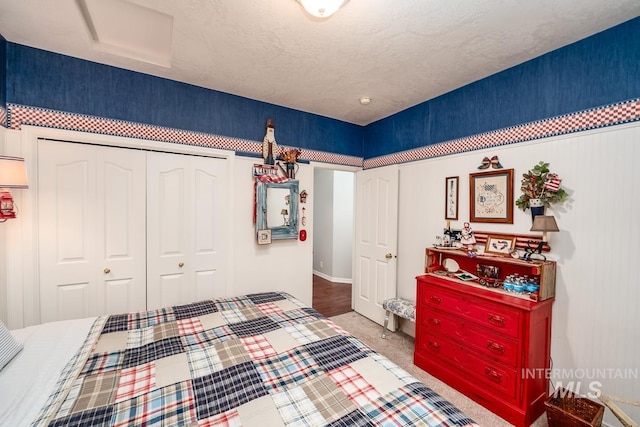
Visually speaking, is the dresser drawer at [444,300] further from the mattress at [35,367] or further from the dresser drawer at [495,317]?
the mattress at [35,367]

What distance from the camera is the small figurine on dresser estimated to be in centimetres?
241

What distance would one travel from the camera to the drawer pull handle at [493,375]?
6.41 ft

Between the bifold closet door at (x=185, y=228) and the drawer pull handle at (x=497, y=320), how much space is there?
243cm

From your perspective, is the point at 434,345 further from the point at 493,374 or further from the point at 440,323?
the point at 493,374

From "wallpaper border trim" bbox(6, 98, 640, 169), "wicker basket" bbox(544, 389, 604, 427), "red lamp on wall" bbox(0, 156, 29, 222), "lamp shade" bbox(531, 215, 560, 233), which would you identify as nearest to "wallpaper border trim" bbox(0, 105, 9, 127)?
"wallpaper border trim" bbox(6, 98, 640, 169)

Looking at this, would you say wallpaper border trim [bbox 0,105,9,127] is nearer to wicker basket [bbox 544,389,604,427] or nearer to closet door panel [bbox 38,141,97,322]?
closet door panel [bbox 38,141,97,322]

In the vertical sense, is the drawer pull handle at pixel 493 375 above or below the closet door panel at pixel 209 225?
below

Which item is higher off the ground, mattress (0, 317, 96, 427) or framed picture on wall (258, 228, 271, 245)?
framed picture on wall (258, 228, 271, 245)

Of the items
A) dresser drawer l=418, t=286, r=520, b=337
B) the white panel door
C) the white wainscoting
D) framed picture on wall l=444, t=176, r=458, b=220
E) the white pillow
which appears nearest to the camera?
the white pillow

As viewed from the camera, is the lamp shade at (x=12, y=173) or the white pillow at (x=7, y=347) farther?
the lamp shade at (x=12, y=173)

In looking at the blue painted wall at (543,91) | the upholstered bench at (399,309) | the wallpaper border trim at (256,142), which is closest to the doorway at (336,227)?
the upholstered bench at (399,309)

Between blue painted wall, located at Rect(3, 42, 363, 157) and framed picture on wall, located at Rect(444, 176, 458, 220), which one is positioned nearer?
blue painted wall, located at Rect(3, 42, 363, 157)

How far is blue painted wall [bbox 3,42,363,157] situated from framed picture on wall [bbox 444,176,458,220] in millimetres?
1579

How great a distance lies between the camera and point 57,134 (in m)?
2.10
